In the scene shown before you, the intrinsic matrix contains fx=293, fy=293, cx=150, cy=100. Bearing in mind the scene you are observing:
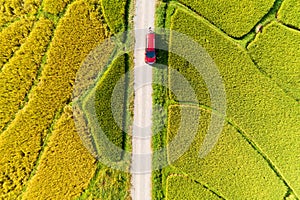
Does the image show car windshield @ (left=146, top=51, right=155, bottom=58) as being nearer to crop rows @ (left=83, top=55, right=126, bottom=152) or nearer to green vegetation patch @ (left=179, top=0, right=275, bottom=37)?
crop rows @ (left=83, top=55, right=126, bottom=152)

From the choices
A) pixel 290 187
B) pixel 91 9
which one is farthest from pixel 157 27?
pixel 290 187

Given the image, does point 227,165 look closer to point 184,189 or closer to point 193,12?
point 184,189

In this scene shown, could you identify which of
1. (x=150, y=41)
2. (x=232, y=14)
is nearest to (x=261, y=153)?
(x=232, y=14)

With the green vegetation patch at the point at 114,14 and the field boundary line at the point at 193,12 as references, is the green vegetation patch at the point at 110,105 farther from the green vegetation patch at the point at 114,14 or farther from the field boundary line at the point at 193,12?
the field boundary line at the point at 193,12

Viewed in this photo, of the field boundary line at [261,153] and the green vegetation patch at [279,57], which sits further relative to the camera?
the green vegetation patch at [279,57]

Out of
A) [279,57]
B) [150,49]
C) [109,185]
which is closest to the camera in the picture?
[109,185]

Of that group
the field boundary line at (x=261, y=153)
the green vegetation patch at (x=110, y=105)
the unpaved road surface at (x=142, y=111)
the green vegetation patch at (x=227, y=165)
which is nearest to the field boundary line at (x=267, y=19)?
the field boundary line at (x=261, y=153)
